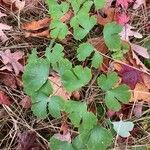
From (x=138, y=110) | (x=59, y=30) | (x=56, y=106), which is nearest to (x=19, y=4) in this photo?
(x=59, y=30)

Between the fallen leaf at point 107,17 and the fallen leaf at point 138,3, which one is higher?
the fallen leaf at point 138,3

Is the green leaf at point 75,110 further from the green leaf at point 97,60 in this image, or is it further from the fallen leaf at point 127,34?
the fallen leaf at point 127,34

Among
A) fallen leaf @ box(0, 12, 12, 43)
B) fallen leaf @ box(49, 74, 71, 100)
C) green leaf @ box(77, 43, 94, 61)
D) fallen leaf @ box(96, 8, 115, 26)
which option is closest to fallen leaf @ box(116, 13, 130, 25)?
fallen leaf @ box(96, 8, 115, 26)

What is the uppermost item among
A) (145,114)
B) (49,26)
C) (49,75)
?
(49,26)

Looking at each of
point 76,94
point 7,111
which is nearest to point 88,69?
point 76,94

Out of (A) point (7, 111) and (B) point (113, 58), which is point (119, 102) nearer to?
(B) point (113, 58)

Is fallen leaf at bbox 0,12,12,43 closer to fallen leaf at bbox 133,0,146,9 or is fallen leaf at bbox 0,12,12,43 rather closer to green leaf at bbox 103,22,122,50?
green leaf at bbox 103,22,122,50

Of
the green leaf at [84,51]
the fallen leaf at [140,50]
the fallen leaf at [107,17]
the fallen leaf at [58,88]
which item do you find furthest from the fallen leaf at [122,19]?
the fallen leaf at [58,88]
